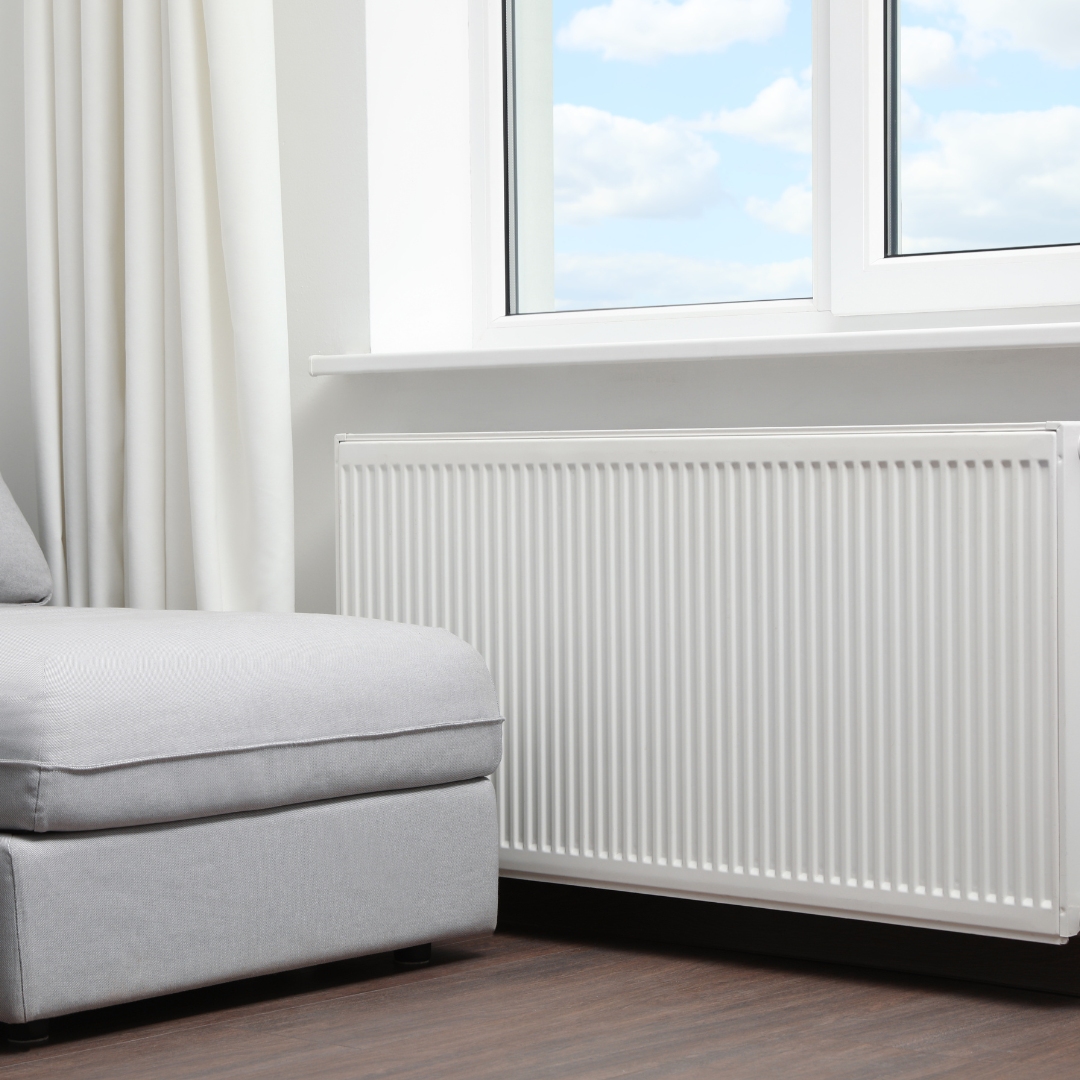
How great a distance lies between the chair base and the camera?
5.04 ft

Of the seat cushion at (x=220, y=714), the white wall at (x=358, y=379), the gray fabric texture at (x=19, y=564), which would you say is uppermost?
the white wall at (x=358, y=379)

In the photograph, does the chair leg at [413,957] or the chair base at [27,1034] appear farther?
the chair leg at [413,957]

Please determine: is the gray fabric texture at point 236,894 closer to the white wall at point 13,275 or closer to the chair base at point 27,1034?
the chair base at point 27,1034

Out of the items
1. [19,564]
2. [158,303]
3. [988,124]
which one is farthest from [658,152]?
[19,564]

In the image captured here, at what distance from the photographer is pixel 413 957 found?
1873 millimetres

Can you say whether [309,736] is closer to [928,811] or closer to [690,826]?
[690,826]

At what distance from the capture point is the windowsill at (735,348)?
70.1 inches

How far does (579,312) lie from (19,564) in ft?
2.97

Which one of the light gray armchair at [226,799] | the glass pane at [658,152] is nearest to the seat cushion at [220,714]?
the light gray armchair at [226,799]

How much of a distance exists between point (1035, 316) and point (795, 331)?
1.11 feet

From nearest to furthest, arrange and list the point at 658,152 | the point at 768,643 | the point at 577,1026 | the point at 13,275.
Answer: the point at 577,1026, the point at 768,643, the point at 658,152, the point at 13,275

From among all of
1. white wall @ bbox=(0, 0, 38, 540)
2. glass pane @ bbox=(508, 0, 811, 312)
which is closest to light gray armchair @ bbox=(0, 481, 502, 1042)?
glass pane @ bbox=(508, 0, 811, 312)

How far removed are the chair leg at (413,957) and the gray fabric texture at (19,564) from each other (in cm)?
77

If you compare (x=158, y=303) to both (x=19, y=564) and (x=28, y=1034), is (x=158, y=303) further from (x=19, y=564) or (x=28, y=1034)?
(x=28, y=1034)
